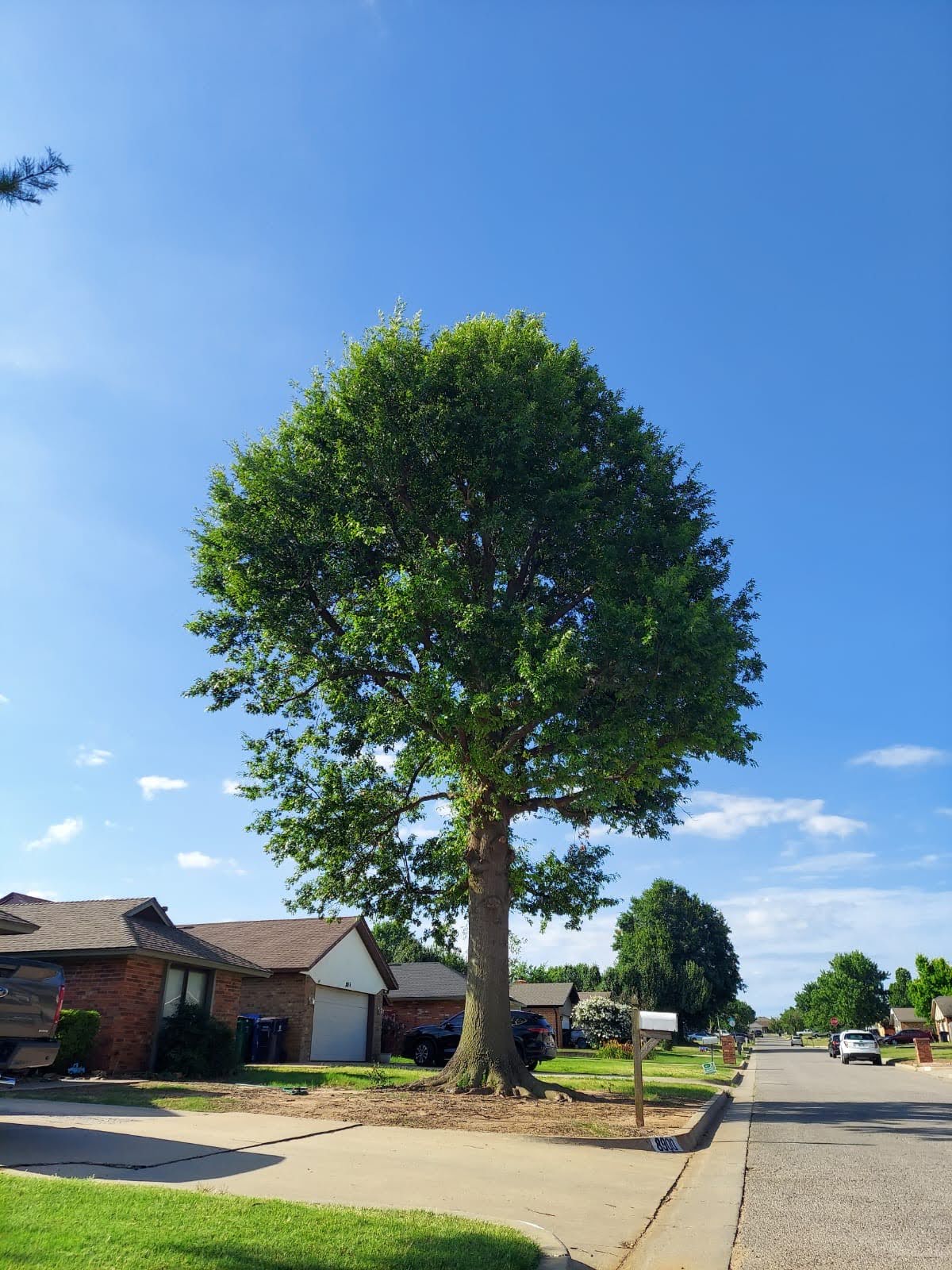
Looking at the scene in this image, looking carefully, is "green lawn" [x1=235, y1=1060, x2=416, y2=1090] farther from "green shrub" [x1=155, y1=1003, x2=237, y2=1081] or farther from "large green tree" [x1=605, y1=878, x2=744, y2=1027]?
"large green tree" [x1=605, y1=878, x2=744, y2=1027]

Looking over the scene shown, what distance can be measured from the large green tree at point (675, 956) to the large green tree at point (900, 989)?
75525 mm

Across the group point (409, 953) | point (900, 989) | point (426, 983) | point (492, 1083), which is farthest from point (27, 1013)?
point (900, 989)

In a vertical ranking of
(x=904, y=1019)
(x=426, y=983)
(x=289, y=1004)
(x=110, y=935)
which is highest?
(x=110, y=935)

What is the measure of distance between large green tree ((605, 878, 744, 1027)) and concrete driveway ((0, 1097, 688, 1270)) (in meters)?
70.8

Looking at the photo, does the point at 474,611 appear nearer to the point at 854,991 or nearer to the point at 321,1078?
the point at 321,1078

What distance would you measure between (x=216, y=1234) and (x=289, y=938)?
88.3ft

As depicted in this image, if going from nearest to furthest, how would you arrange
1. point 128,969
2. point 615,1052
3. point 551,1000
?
1. point 128,969
2. point 615,1052
3. point 551,1000

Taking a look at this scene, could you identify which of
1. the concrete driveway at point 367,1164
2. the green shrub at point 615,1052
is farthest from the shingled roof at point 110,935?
the green shrub at point 615,1052

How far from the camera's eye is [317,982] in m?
28.3

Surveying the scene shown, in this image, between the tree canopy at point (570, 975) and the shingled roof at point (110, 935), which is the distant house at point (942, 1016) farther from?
the shingled roof at point (110, 935)

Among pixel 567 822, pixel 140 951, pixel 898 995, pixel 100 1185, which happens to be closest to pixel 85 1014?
pixel 140 951

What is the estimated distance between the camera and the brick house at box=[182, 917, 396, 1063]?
2736cm

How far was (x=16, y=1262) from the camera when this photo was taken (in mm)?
4266

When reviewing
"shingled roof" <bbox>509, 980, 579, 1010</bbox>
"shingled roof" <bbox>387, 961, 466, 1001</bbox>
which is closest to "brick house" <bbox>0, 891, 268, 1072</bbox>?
"shingled roof" <bbox>387, 961, 466, 1001</bbox>
